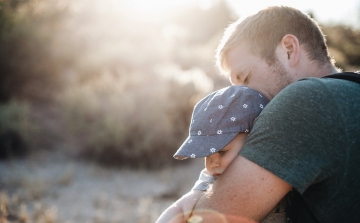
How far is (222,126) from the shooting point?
1.76m

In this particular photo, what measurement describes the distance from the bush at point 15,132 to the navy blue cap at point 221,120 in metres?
5.66

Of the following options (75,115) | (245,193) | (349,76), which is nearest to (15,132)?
(75,115)

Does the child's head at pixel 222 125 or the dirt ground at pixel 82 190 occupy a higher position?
the child's head at pixel 222 125

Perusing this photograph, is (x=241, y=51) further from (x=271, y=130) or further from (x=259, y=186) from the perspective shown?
(x=259, y=186)

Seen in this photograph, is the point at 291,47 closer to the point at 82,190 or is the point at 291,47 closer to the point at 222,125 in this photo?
the point at 222,125

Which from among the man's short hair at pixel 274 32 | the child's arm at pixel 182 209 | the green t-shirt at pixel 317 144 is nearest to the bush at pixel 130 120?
the child's arm at pixel 182 209

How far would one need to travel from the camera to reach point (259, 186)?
1.45m

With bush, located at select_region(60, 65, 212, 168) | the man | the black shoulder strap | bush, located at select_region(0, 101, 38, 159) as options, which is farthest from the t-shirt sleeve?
bush, located at select_region(0, 101, 38, 159)

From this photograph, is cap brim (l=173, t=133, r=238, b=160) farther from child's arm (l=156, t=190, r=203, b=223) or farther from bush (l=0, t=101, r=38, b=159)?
bush (l=0, t=101, r=38, b=159)

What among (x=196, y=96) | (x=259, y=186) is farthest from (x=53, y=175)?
(x=259, y=186)

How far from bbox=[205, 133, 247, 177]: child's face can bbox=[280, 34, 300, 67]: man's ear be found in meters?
0.51

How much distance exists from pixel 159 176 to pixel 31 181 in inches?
83.0

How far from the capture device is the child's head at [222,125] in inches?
68.1

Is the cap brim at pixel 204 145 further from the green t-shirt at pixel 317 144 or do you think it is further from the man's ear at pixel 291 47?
the man's ear at pixel 291 47
